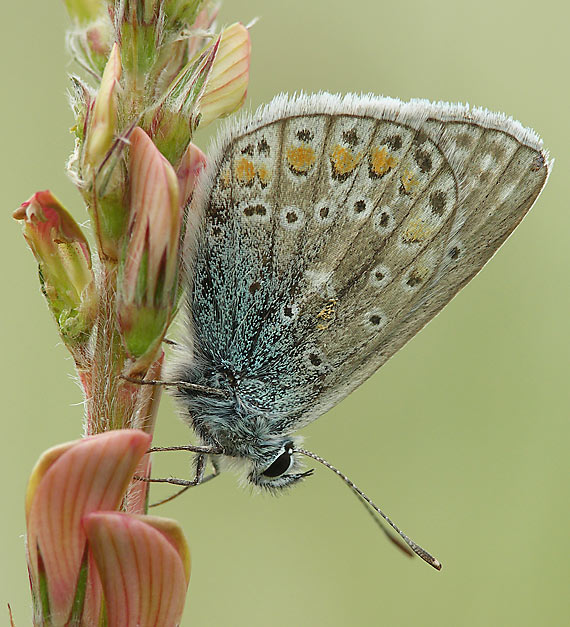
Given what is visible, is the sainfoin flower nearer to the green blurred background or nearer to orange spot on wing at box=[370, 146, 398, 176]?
orange spot on wing at box=[370, 146, 398, 176]

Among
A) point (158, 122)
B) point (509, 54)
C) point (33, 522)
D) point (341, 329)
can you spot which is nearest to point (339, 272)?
point (341, 329)

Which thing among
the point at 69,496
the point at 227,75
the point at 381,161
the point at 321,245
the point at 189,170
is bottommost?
the point at 69,496

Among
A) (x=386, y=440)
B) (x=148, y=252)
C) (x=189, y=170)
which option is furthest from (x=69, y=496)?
(x=386, y=440)

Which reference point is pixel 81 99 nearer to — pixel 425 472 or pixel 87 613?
pixel 87 613

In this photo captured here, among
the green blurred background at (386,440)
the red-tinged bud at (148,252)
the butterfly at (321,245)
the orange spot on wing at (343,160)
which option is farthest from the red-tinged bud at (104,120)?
the green blurred background at (386,440)

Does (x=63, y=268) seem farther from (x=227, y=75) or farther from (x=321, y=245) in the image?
(x=321, y=245)

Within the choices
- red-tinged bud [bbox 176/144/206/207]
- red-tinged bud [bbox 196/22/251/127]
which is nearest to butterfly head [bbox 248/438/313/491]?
red-tinged bud [bbox 176/144/206/207]
